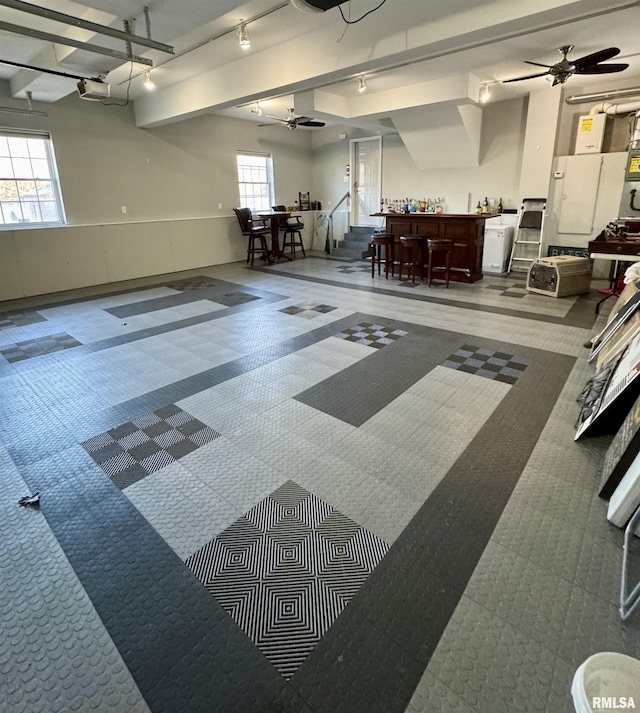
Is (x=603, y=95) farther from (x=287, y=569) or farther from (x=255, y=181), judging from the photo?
(x=287, y=569)

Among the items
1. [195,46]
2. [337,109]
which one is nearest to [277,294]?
[195,46]

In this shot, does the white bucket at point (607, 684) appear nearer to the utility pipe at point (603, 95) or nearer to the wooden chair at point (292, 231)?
the utility pipe at point (603, 95)

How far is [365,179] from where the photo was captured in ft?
33.6

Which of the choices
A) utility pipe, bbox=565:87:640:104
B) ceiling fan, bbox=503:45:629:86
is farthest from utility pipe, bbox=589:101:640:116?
ceiling fan, bbox=503:45:629:86

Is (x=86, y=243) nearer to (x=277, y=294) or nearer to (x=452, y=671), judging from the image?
(x=277, y=294)

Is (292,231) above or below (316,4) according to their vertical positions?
below

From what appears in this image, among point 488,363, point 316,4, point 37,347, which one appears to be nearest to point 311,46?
point 316,4

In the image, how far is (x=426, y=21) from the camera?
388 cm

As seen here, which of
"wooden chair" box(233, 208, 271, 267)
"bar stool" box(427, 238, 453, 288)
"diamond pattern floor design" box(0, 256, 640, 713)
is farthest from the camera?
"wooden chair" box(233, 208, 271, 267)

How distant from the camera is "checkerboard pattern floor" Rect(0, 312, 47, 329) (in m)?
5.15

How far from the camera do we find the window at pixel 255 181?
9797 mm

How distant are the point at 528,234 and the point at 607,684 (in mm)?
7863

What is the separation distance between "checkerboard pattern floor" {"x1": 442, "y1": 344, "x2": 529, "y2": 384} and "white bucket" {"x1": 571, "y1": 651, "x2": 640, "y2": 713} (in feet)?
7.47

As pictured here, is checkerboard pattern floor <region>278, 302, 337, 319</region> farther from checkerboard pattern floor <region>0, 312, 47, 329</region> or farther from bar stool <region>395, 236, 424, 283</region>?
checkerboard pattern floor <region>0, 312, 47, 329</region>
